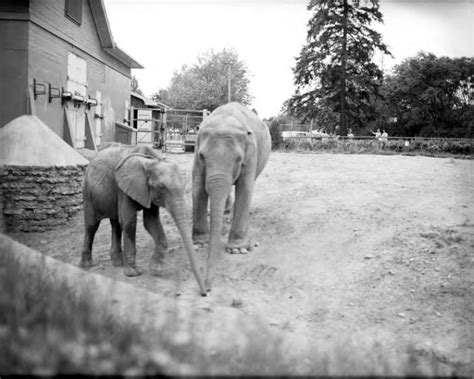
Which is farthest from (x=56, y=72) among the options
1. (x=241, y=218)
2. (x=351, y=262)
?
(x=351, y=262)

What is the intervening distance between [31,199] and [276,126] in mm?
13945

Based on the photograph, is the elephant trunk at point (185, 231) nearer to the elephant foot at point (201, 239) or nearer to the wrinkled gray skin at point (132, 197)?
the wrinkled gray skin at point (132, 197)

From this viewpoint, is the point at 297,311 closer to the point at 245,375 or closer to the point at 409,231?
the point at 409,231

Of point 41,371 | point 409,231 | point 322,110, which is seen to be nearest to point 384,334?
point 409,231

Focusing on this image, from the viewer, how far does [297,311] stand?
574 centimetres

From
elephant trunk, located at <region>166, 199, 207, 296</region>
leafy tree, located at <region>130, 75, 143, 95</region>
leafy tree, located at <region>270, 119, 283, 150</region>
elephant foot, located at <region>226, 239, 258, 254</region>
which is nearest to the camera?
elephant trunk, located at <region>166, 199, 207, 296</region>

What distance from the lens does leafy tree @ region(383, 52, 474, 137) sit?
15461 millimetres

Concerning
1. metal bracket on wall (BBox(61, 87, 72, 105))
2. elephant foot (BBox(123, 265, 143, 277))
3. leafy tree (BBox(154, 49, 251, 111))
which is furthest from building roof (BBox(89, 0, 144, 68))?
leafy tree (BBox(154, 49, 251, 111))

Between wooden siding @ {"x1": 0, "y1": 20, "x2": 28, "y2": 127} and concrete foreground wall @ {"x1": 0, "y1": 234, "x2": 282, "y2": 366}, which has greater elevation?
wooden siding @ {"x1": 0, "y1": 20, "x2": 28, "y2": 127}

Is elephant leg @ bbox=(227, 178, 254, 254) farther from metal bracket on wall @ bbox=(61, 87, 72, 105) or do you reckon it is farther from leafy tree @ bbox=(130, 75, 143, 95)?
leafy tree @ bbox=(130, 75, 143, 95)

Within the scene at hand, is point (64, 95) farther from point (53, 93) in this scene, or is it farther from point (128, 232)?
point (128, 232)

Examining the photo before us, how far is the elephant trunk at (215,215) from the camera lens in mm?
6200

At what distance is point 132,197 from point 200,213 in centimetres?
177

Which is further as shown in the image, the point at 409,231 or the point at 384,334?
the point at 409,231
